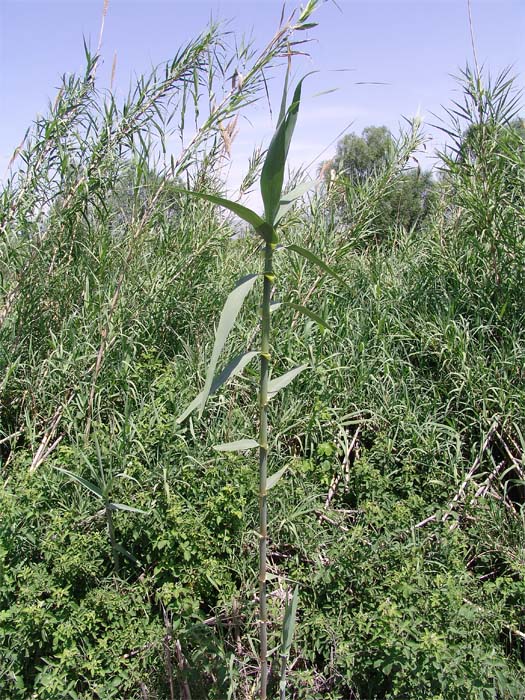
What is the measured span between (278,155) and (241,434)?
1.56 metres

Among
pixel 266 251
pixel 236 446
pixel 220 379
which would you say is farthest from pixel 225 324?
pixel 236 446

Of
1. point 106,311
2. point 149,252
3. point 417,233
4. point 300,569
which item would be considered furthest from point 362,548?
point 417,233

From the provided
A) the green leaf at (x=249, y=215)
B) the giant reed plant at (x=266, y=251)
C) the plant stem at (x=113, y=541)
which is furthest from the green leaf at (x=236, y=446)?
the plant stem at (x=113, y=541)

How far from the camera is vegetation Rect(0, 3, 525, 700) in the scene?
1944 mm

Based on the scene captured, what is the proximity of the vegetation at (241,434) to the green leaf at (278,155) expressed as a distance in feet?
0.06

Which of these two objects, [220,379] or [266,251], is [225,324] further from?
[266,251]

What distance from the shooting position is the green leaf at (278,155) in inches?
43.6

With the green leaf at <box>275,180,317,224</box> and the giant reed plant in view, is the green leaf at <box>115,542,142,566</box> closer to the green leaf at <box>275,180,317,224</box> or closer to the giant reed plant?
the giant reed plant

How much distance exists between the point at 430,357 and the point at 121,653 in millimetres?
2082

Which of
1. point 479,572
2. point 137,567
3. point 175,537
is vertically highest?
point 175,537

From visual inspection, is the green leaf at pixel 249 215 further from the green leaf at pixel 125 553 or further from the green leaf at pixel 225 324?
the green leaf at pixel 125 553

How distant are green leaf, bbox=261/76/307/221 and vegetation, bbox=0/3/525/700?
0.06 feet

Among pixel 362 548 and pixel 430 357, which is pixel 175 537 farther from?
pixel 430 357

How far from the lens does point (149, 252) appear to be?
320cm
